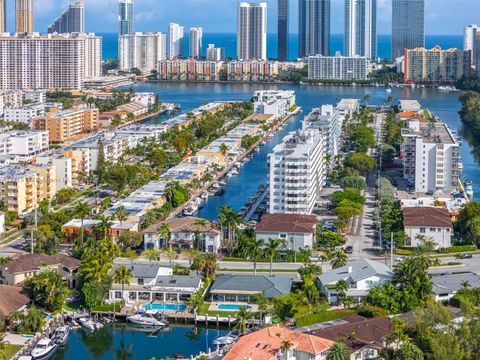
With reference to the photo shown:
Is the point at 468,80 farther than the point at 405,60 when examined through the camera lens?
No

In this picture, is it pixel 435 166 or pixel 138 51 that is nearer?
pixel 435 166

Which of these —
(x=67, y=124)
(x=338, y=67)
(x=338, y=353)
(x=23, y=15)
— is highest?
(x=23, y=15)

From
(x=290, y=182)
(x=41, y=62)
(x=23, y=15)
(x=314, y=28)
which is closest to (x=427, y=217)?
(x=290, y=182)

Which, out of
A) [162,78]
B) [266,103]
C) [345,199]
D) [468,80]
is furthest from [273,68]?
[345,199]

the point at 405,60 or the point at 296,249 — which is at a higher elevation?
the point at 405,60

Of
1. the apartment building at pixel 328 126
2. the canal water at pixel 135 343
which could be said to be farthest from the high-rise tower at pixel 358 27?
the canal water at pixel 135 343

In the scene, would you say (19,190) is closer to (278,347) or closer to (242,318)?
(242,318)

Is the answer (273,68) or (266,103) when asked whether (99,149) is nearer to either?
(266,103)
